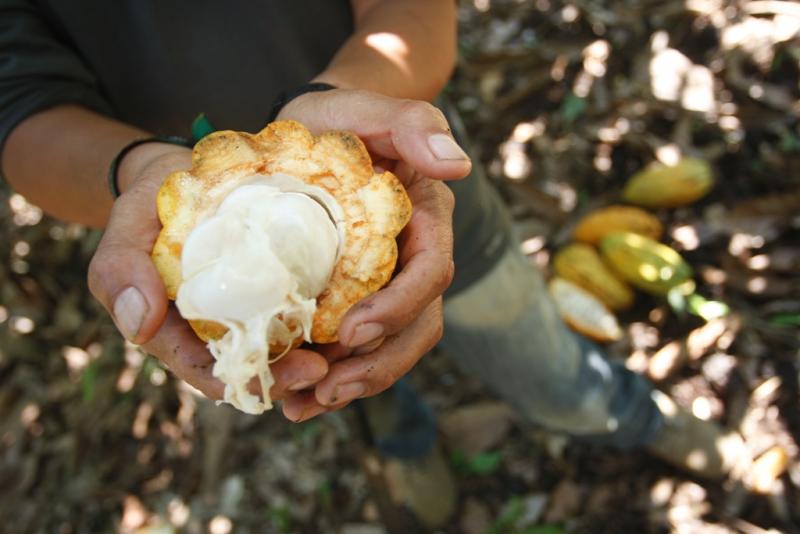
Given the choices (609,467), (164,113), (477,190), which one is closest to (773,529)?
(609,467)

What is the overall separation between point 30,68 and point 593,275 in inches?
64.9

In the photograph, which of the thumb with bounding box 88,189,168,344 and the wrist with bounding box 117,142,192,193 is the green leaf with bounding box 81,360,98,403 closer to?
the wrist with bounding box 117,142,192,193

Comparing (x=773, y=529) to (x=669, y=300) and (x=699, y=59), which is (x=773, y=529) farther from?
(x=699, y=59)

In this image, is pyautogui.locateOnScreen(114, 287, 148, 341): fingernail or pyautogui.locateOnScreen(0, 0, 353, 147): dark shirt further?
pyautogui.locateOnScreen(0, 0, 353, 147): dark shirt

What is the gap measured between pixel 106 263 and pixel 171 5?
25.4 inches

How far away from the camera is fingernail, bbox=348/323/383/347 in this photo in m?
0.81

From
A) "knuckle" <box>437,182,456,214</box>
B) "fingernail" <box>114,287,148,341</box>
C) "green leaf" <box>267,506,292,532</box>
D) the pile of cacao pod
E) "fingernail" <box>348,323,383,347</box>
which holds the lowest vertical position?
"green leaf" <box>267,506,292,532</box>

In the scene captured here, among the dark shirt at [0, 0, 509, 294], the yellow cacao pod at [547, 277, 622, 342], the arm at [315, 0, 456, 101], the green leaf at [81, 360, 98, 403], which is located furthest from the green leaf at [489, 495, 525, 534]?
the green leaf at [81, 360, 98, 403]

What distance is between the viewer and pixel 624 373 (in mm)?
1815

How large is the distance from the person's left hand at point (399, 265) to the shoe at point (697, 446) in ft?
3.78

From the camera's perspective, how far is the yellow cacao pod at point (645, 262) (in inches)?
78.1

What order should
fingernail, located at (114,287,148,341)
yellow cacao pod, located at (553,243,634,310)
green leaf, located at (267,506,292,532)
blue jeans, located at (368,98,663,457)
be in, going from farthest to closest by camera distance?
yellow cacao pod, located at (553,243,634,310), green leaf, located at (267,506,292,532), blue jeans, located at (368,98,663,457), fingernail, located at (114,287,148,341)

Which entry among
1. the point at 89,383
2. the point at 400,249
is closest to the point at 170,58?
the point at 400,249

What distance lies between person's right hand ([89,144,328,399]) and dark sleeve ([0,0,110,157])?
1.58ft
